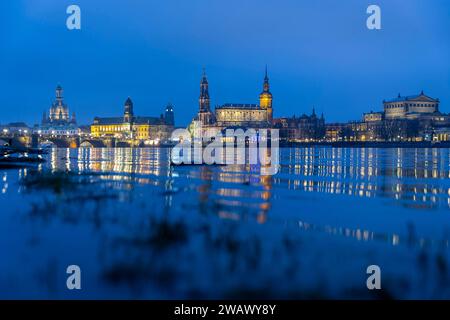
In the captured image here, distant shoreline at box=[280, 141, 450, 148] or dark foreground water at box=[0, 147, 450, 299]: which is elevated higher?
distant shoreline at box=[280, 141, 450, 148]

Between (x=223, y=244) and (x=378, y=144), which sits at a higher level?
(x=378, y=144)

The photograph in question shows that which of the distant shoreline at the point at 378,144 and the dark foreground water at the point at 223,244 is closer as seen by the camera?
the dark foreground water at the point at 223,244

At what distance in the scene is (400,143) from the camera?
16875cm

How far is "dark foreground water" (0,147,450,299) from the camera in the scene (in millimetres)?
9609

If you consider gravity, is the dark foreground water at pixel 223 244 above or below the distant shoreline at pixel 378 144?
below

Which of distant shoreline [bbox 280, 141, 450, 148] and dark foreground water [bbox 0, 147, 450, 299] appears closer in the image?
dark foreground water [bbox 0, 147, 450, 299]

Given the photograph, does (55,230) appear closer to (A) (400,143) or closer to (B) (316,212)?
(B) (316,212)

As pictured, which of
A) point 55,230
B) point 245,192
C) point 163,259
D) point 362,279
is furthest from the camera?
point 245,192

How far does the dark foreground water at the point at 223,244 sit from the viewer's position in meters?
9.61

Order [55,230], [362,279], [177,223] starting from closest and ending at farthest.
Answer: [362,279]
[55,230]
[177,223]

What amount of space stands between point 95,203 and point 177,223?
19.4 ft

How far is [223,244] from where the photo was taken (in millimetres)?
12797

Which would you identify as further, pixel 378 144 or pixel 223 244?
pixel 378 144
